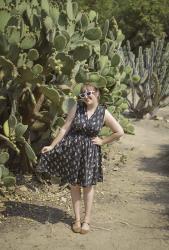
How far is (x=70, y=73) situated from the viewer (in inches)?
200

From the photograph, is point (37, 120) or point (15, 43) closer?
point (15, 43)

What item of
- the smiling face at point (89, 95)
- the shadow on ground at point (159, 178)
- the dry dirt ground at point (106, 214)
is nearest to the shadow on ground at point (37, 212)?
the dry dirt ground at point (106, 214)

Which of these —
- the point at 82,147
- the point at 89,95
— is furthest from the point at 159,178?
the point at 89,95

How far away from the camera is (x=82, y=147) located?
4.39 metres

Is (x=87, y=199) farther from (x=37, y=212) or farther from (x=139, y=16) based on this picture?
(x=139, y=16)

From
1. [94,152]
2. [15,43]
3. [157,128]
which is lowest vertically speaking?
[157,128]

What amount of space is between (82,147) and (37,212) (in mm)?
993

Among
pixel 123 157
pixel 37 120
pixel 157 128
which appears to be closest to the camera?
pixel 37 120

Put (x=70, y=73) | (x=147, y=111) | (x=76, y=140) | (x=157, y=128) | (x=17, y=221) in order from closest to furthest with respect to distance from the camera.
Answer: (x=76, y=140) < (x=17, y=221) < (x=70, y=73) < (x=157, y=128) < (x=147, y=111)

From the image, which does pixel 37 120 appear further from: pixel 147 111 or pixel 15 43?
pixel 147 111

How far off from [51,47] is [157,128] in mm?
4993

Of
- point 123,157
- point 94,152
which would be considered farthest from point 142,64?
point 94,152

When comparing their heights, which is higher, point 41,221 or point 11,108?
point 11,108

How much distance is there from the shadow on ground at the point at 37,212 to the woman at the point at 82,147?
353 millimetres
